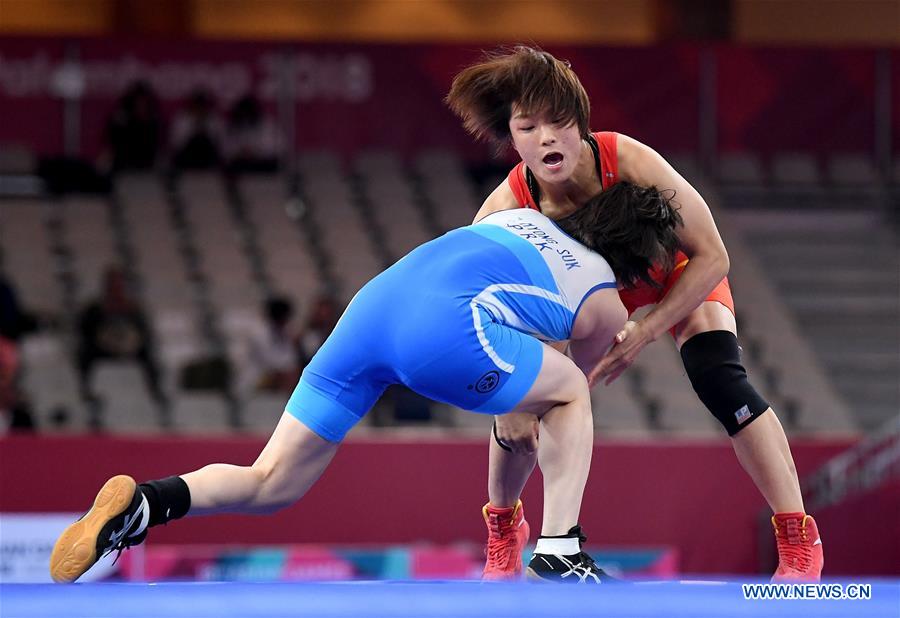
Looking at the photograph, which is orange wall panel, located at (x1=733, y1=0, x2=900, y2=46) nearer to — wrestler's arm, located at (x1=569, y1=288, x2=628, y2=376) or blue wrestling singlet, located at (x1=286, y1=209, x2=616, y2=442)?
wrestler's arm, located at (x1=569, y1=288, x2=628, y2=376)

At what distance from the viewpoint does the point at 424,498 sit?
7242 mm

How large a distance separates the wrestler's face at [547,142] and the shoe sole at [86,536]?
120 centimetres

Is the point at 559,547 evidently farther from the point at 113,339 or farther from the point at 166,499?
the point at 113,339

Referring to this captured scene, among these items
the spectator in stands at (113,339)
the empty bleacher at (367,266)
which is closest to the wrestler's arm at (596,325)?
the empty bleacher at (367,266)

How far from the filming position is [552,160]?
11.3 ft

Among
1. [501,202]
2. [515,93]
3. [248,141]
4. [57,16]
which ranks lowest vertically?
[501,202]

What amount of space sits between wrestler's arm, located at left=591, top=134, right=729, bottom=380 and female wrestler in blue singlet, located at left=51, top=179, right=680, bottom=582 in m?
0.20

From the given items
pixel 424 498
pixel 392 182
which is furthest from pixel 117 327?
pixel 392 182

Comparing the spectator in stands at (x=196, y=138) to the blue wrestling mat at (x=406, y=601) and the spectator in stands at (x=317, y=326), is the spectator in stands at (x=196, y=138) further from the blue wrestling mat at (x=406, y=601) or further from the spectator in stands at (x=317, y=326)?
the blue wrestling mat at (x=406, y=601)

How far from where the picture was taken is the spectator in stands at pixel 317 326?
8211 mm

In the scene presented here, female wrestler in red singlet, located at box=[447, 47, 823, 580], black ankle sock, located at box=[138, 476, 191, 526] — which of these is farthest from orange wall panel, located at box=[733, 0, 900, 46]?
black ankle sock, located at box=[138, 476, 191, 526]

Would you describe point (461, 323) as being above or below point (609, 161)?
below
